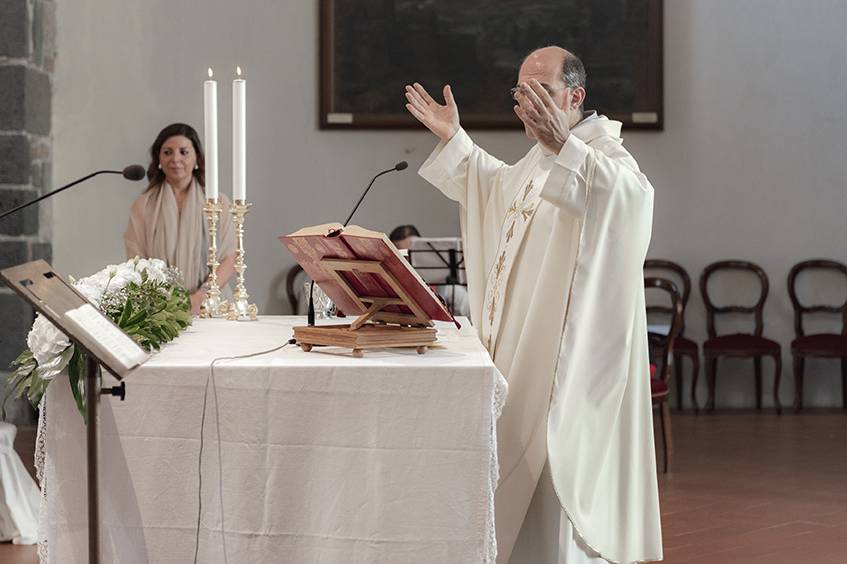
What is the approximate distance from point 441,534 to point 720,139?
611 centimetres

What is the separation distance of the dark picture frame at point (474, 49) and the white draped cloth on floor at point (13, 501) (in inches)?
159

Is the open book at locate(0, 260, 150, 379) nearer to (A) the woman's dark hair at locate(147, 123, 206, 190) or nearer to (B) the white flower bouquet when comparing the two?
→ (B) the white flower bouquet

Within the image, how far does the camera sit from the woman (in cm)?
522

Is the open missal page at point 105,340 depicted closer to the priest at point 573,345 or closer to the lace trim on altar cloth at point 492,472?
the lace trim on altar cloth at point 492,472

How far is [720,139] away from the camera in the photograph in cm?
786

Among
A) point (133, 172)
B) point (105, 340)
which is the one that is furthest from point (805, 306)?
point (105, 340)

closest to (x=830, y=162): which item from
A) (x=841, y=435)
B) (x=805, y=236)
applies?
(x=805, y=236)

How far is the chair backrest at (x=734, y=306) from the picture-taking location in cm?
774

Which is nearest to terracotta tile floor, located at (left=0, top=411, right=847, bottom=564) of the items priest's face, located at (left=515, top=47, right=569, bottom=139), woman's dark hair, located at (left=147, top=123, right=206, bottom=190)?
woman's dark hair, located at (left=147, top=123, right=206, bottom=190)

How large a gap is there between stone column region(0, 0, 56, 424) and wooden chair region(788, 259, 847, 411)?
16.7 feet

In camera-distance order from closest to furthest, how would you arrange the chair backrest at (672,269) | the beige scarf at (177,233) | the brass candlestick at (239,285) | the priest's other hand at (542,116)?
1. the priest's other hand at (542,116)
2. the brass candlestick at (239,285)
3. the beige scarf at (177,233)
4. the chair backrest at (672,269)

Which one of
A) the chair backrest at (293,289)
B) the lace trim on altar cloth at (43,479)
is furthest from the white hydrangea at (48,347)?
the chair backrest at (293,289)

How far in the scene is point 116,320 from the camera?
8.45 feet

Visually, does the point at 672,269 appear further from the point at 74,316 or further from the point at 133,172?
the point at 74,316
